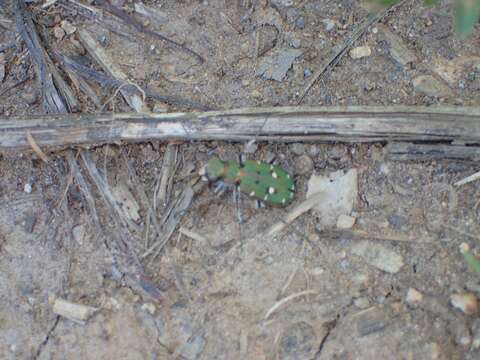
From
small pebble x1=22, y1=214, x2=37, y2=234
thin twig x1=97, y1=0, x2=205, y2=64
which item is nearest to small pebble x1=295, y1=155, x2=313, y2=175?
thin twig x1=97, y1=0, x2=205, y2=64

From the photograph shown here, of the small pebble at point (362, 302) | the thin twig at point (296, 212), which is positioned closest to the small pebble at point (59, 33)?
the thin twig at point (296, 212)

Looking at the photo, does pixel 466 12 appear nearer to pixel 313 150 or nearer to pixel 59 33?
pixel 313 150

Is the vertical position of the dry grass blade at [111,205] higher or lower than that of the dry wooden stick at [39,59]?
lower

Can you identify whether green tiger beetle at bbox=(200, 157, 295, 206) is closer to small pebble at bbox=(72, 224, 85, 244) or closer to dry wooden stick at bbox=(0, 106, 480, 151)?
dry wooden stick at bbox=(0, 106, 480, 151)

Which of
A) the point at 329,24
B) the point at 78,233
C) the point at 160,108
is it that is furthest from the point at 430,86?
the point at 78,233

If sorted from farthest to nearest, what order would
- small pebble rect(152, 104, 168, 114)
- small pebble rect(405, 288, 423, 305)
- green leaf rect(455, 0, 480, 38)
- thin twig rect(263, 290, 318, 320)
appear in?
1. small pebble rect(152, 104, 168, 114)
2. thin twig rect(263, 290, 318, 320)
3. small pebble rect(405, 288, 423, 305)
4. green leaf rect(455, 0, 480, 38)

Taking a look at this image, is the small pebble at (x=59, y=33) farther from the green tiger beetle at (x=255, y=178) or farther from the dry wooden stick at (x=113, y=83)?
the green tiger beetle at (x=255, y=178)

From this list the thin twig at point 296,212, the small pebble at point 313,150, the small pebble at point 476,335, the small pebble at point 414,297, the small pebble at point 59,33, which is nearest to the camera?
the small pebble at point 476,335
